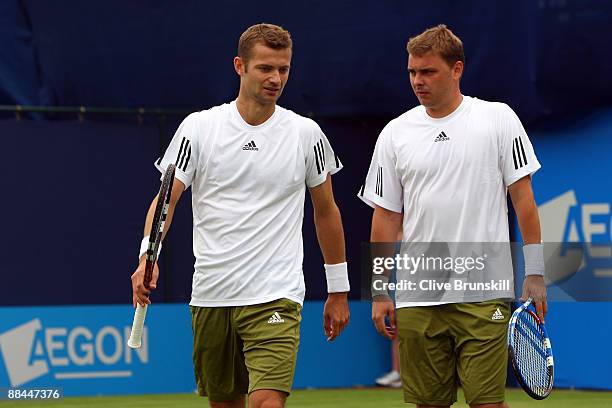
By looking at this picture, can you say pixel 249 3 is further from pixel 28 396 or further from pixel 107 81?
pixel 28 396

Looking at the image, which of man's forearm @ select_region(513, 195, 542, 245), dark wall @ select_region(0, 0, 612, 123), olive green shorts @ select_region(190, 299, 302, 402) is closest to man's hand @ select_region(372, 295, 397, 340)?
olive green shorts @ select_region(190, 299, 302, 402)

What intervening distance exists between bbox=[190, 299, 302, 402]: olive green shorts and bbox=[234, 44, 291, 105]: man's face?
910mm

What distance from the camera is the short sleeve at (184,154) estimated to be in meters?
6.53

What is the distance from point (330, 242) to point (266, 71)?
A: 0.86 metres

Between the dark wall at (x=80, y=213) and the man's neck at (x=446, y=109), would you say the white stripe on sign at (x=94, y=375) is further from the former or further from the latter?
the man's neck at (x=446, y=109)

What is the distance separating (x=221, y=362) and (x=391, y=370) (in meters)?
7.26

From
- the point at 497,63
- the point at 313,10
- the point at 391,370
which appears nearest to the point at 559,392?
the point at 391,370

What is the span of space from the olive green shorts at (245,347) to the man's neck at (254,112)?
0.81m

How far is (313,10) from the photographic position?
1310cm

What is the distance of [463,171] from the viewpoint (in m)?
6.38

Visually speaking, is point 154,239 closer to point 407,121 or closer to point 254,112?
point 254,112

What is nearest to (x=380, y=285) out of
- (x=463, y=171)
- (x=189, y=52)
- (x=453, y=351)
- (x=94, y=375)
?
(x=453, y=351)

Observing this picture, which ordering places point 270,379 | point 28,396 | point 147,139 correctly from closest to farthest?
1. point 270,379
2. point 28,396
3. point 147,139

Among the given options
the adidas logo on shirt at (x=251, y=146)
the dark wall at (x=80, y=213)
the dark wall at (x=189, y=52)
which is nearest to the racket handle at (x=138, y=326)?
the adidas logo on shirt at (x=251, y=146)
